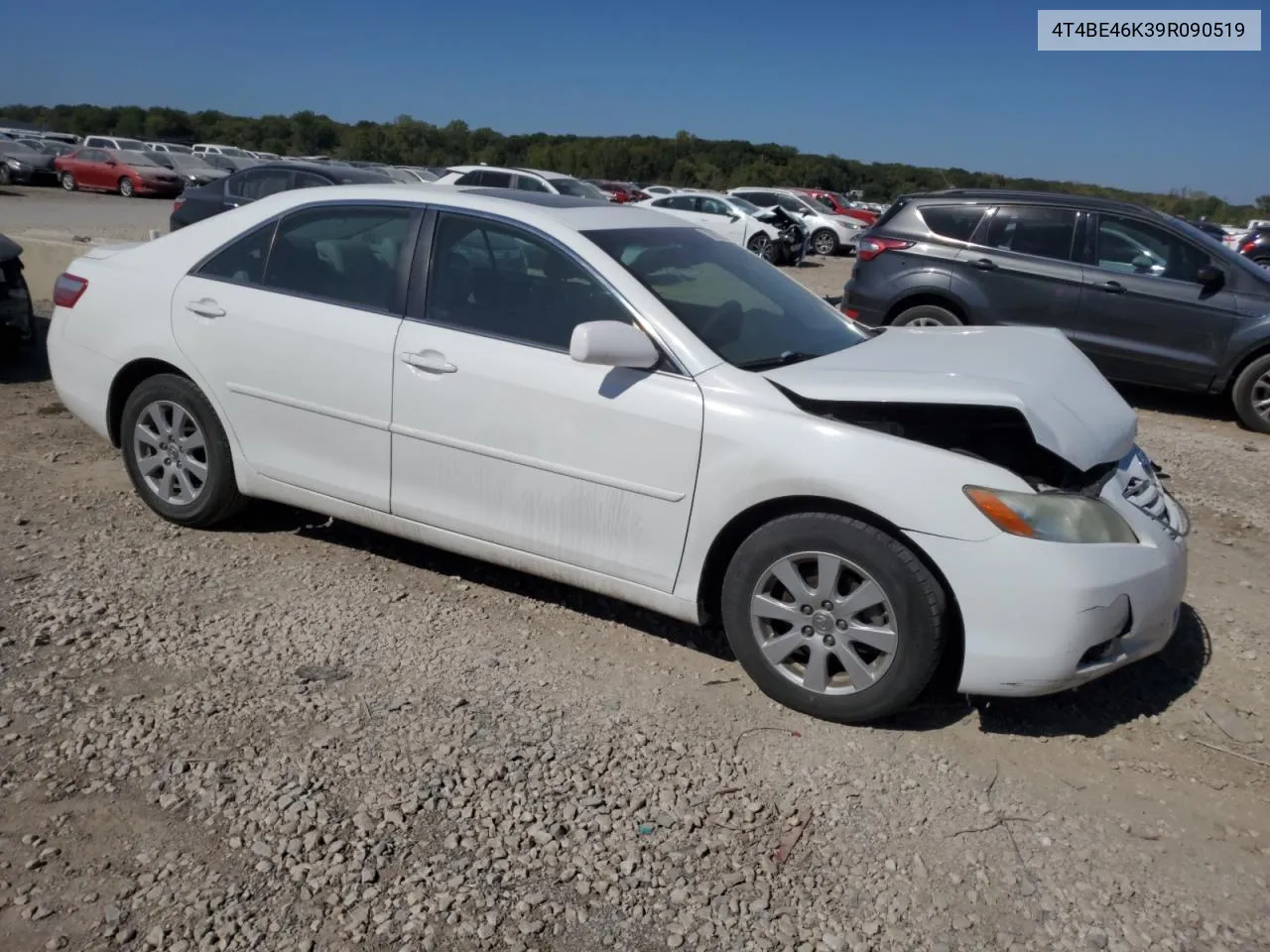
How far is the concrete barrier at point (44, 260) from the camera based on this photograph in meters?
10.3

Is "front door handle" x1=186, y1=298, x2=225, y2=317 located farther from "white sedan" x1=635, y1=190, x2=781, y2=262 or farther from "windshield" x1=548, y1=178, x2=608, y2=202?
"white sedan" x1=635, y1=190, x2=781, y2=262

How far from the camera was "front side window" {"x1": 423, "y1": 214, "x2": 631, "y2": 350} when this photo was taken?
3.97 m

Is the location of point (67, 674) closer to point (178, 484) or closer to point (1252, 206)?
point (178, 484)

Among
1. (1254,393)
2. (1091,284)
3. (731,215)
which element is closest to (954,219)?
(1091,284)

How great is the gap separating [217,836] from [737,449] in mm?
1940

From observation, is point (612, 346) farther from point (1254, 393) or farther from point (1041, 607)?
point (1254, 393)

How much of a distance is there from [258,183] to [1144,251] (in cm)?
1095

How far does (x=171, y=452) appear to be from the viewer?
489 centimetres

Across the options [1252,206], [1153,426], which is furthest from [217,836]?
[1252,206]

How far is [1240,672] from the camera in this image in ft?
13.7

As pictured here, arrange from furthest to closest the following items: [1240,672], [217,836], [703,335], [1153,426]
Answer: [1153,426], [1240,672], [703,335], [217,836]

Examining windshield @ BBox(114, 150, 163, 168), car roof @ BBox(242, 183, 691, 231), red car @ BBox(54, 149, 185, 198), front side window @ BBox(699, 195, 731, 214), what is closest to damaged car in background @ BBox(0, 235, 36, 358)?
car roof @ BBox(242, 183, 691, 231)

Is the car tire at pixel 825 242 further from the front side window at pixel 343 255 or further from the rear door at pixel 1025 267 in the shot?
the front side window at pixel 343 255

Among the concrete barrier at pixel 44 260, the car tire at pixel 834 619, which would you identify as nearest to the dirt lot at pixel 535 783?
the car tire at pixel 834 619
